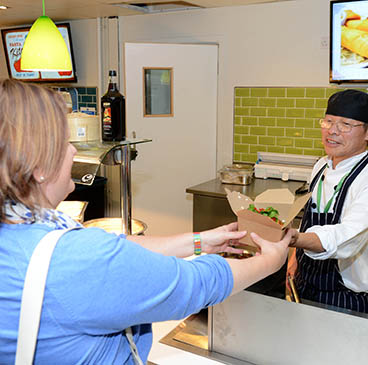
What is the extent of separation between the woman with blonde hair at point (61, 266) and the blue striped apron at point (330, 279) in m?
1.04

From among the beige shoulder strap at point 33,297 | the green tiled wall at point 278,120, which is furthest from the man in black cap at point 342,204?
the green tiled wall at point 278,120

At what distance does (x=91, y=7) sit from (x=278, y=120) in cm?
198

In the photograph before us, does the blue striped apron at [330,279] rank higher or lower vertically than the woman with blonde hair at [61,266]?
lower

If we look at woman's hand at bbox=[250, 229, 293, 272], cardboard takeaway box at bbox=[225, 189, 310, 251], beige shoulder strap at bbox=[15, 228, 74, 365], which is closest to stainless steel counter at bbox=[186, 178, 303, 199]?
cardboard takeaway box at bbox=[225, 189, 310, 251]

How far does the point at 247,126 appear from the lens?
4.19 meters

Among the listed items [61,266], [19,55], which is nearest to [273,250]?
[61,266]

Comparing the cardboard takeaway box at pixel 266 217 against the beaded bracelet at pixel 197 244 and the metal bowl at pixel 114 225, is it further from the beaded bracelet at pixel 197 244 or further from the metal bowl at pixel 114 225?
the metal bowl at pixel 114 225

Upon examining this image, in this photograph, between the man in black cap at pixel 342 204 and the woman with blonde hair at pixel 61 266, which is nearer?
the woman with blonde hair at pixel 61 266

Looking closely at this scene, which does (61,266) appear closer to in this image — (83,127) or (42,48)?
(83,127)

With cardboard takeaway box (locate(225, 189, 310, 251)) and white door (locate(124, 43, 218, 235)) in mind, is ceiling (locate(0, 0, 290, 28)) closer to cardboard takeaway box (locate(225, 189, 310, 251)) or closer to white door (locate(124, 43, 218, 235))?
white door (locate(124, 43, 218, 235))

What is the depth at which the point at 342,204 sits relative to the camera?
1805 millimetres

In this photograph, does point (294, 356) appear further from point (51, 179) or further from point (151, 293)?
point (51, 179)

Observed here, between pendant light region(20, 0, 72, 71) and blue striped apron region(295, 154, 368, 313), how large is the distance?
1653 millimetres

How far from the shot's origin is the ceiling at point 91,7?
3.87 metres
